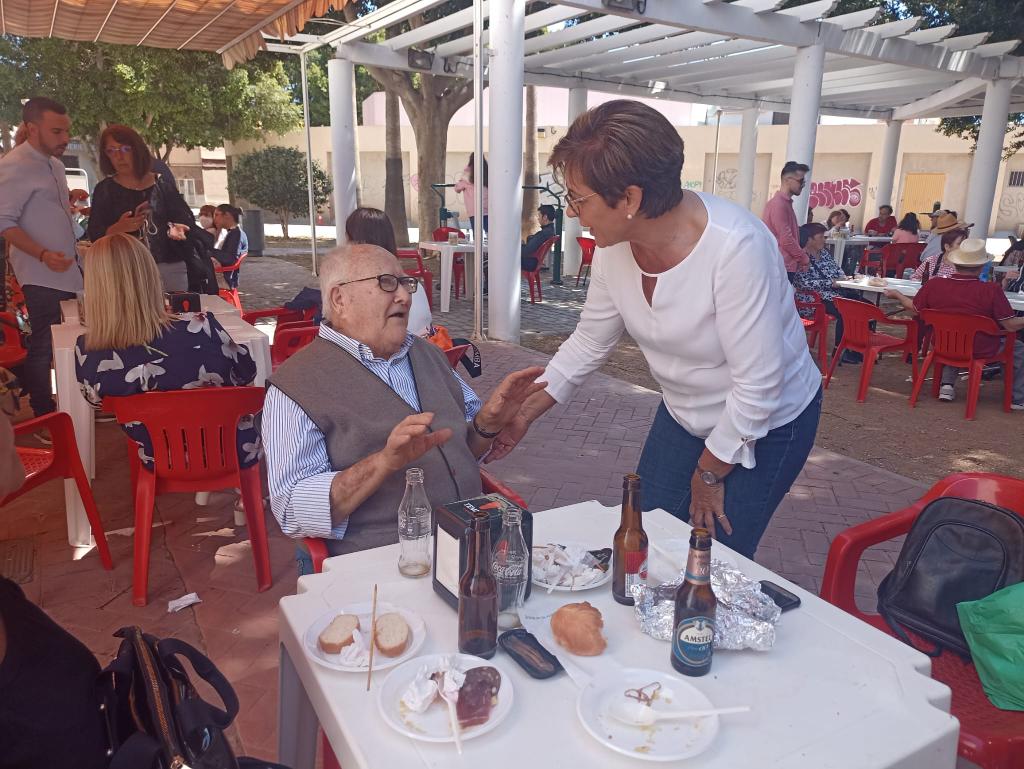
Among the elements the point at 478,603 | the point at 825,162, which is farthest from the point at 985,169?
the point at 825,162

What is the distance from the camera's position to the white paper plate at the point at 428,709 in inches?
47.2

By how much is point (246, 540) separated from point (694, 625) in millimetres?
2822

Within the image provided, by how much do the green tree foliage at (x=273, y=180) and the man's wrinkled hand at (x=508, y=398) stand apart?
21.1 meters

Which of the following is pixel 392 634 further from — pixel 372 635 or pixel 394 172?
pixel 394 172

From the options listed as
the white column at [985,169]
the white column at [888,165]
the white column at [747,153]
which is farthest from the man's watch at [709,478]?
the white column at [888,165]

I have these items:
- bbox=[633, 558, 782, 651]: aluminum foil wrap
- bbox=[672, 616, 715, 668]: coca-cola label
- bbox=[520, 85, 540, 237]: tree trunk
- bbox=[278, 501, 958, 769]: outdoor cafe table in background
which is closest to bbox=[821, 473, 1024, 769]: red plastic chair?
bbox=[278, 501, 958, 769]: outdoor cafe table in background

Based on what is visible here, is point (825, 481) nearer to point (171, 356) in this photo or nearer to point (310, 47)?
point (171, 356)

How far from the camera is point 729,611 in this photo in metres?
1.48

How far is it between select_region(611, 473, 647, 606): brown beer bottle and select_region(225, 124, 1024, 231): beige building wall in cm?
2390

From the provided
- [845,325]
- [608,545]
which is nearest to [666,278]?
[608,545]

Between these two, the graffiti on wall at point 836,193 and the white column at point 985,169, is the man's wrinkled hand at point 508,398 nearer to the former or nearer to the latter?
the white column at point 985,169

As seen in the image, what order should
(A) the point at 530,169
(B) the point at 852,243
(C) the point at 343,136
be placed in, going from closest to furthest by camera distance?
(C) the point at 343,136 → (B) the point at 852,243 → (A) the point at 530,169

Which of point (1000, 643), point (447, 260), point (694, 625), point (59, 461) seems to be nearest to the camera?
point (694, 625)

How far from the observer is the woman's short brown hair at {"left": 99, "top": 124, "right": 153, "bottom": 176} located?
4527 mm
